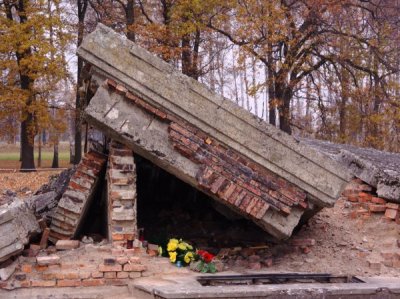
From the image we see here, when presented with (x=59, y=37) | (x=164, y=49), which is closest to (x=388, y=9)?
(x=164, y=49)

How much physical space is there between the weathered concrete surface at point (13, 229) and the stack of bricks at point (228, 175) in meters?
1.61

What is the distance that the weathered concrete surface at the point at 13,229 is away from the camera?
16.8ft

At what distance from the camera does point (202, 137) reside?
586 cm

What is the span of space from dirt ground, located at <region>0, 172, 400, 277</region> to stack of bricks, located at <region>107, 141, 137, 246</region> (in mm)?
1306

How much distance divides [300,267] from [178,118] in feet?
7.24

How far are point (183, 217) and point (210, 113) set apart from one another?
2.64 meters

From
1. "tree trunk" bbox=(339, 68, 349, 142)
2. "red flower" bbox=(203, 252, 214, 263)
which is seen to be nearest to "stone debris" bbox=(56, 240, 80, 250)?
"red flower" bbox=(203, 252, 214, 263)

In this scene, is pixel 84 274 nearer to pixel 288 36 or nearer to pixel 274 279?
pixel 274 279

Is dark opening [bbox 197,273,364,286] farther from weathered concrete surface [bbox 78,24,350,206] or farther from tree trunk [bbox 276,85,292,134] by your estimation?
tree trunk [bbox 276,85,292,134]

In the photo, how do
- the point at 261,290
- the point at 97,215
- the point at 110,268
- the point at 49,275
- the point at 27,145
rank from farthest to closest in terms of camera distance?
the point at 27,145 → the point at 97,215 → the point at 110,268 → the point at 49,275 → the point at 261,290

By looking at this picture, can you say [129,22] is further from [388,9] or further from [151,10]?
[388,9]

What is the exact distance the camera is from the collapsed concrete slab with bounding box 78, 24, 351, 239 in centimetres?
578

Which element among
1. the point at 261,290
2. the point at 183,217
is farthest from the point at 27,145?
the point at 261,290

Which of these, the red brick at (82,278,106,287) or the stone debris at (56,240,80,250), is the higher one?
the stone debris at (56,240,80,250)
